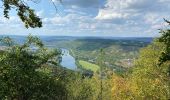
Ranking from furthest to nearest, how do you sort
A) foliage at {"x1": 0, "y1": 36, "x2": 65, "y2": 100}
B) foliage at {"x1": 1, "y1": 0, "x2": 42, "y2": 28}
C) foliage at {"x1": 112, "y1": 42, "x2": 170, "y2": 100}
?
foliage at {"x1": 112, "y1": 42, "x2": 170, "y2": 100} → foliage at {"x1": 0, "y1": 36, "x2": 65, "y2": 100} → foliage at {"x1": 1, "y1": 0, "x2": 42, "y2": 28}

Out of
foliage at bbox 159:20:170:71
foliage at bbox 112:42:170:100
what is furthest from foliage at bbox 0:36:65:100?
foliage at bbox 159:20:170:71

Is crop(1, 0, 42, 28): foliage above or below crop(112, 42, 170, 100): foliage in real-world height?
above

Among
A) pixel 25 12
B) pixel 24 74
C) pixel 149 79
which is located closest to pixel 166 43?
pixel 25 12

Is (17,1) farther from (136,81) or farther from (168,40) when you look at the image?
(136,81)

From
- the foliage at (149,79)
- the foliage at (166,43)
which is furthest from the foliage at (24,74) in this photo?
the foliage at (166,43)

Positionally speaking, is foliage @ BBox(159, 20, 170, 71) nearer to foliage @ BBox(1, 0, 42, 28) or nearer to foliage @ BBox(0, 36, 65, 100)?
foliage @ BBox(1, 0, 42, 28)

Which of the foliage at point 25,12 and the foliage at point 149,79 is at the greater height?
the foliage at point 25,12

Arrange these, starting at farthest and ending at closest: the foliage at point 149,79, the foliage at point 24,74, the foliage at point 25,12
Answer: the foliage at point 149,79
the foliage at point 24,74
the foliage at point 25,12

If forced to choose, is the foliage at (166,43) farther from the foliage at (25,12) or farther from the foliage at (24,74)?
the foliage at (24,74)

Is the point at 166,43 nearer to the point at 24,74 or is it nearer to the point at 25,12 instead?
the point at 25,12

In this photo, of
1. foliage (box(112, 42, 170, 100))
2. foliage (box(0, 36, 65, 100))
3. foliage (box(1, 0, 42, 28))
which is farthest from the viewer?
foliage (box(112, 42, 170, 100))

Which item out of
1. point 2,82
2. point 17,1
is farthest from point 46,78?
point 17,1
